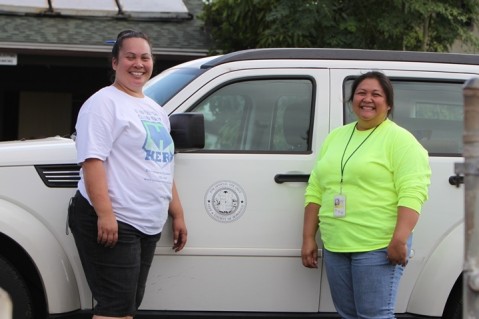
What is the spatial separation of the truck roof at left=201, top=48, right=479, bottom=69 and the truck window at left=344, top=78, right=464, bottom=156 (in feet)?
0.43

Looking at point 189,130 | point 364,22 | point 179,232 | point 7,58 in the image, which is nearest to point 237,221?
point 179,232

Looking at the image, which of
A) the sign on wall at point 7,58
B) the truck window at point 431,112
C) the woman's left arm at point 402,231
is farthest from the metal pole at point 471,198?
the sign on wall at point 7,58

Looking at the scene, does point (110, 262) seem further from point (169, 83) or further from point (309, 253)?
point (169, 83)

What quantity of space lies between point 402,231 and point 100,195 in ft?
4.60

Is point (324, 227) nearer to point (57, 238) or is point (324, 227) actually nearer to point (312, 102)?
point (312, 102)

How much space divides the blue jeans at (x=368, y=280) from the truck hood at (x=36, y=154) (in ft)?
4.74

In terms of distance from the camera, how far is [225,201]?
4312mm

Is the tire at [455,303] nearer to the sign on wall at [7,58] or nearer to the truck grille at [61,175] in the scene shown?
the truck grille at [61,175]

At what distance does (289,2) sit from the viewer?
398 inches

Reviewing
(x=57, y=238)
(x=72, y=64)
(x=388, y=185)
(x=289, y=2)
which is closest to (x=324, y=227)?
(x=388, y=185)

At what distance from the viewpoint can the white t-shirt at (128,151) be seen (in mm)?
3709

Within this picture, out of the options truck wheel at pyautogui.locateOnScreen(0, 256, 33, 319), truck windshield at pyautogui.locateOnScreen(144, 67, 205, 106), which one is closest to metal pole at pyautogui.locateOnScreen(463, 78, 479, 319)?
truck windshield at pyautogui.locateOnScreen(144, 67, 205, 106)

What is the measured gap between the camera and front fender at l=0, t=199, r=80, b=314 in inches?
162

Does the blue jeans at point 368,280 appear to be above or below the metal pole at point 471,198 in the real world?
below
